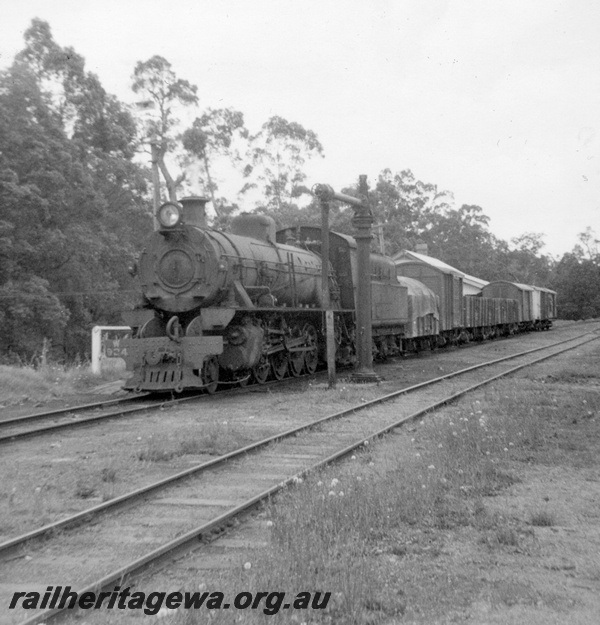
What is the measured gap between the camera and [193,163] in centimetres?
4138

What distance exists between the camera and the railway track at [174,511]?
4.66m

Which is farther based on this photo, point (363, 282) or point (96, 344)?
point (96, 344)

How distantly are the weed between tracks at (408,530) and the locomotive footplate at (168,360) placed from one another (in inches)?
179

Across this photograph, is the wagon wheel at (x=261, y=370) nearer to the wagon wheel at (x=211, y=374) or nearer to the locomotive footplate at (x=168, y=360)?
the wagon wheel at (x=211, y=374)

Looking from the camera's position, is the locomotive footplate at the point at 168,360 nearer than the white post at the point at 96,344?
Yes

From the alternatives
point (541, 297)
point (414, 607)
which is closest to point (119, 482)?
point (414, 607)

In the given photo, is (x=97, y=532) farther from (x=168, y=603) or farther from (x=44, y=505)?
(x=168, y=603)

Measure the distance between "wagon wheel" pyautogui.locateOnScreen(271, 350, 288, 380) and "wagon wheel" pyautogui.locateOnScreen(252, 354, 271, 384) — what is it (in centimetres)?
36

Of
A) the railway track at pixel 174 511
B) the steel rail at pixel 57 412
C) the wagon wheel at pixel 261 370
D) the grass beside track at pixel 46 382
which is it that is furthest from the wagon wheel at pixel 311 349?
the railway track at pixel 174 511

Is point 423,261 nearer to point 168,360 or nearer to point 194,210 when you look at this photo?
point 194,210

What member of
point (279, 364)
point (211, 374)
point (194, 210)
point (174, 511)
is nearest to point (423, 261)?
point (279, 364)

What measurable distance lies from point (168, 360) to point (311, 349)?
4742 mm

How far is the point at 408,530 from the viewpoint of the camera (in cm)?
534

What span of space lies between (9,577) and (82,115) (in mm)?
31039
